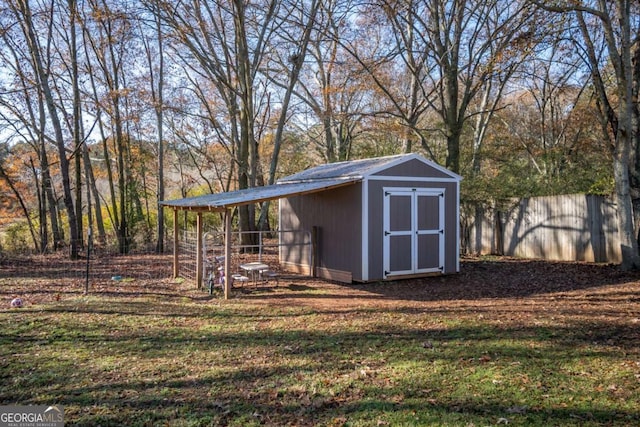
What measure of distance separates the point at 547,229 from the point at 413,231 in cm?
501

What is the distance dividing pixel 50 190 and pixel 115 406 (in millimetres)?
14993

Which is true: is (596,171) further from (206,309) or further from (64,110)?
(64,110)

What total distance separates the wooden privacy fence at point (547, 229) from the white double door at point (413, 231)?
13.4ft

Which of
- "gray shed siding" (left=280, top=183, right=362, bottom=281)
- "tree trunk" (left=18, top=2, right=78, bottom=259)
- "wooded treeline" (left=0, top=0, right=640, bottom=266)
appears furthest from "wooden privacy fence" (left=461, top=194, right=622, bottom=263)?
"tree trunk" (left=18, top=2, right=78, bottom=259)

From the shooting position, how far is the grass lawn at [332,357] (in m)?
3.36

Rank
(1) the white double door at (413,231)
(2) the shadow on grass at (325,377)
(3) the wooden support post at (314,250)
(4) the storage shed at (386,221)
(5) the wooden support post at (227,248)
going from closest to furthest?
(2) the shadow on grass at (325,377)
(5) the wooden support post at (227,248)
(4) the storage shed at (386,221)
(1) the white double door at (413,231)
(3) the wooden support post at (314,250)

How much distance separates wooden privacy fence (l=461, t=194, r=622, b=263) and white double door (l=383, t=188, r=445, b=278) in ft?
13.4

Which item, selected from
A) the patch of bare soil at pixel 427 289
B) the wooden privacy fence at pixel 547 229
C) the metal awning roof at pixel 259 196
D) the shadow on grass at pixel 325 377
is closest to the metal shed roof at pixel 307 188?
the metal awning roof at pixel 259 196

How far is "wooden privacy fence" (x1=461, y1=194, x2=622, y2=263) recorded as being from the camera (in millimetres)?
10898

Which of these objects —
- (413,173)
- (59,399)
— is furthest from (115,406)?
(413,173)

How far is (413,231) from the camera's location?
379 inches

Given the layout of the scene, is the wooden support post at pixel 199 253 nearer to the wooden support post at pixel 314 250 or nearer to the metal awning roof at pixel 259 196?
the metal awning roof at pixel 259 196

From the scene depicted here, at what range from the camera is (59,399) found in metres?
3.69

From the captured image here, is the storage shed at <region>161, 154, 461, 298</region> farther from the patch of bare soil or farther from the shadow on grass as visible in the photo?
the shadow on grass
